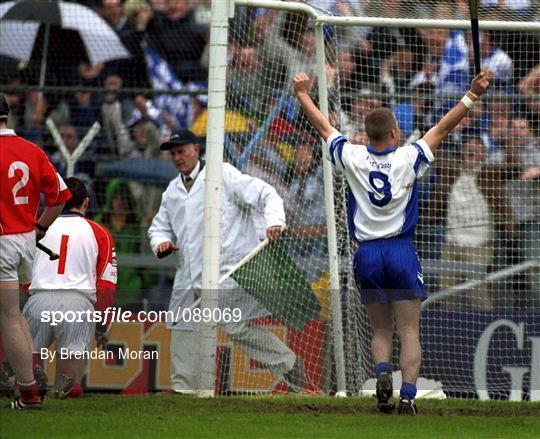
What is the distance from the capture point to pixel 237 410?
30.0ft

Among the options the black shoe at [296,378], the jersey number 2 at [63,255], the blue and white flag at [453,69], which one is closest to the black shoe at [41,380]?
the jersey number 2 at [63,255]

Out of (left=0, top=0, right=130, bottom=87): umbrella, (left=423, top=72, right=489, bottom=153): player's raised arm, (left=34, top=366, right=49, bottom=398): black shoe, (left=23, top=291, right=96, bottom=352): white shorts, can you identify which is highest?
(left=0, top=0, right=130, bottom=87): umbrella

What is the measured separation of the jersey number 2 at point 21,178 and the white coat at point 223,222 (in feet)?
8.76

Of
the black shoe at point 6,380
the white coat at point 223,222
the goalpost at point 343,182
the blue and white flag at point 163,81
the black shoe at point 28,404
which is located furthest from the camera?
the blue and white flag at point 163,81

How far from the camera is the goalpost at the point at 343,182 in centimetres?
1073

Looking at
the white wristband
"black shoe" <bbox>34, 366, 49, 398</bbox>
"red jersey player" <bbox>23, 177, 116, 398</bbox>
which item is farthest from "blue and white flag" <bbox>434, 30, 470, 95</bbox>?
"black shoe" <bbox>34, 366, 49, 398</bbox>

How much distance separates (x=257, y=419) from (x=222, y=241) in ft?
9.55

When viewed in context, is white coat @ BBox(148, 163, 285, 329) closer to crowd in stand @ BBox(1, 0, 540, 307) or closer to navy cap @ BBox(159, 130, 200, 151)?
navy cap @ BBox(159, 130, 200, 151)

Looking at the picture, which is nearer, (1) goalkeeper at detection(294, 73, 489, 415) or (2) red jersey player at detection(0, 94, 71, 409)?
(2) red jersey player at detection(0, 94, 71, 409)

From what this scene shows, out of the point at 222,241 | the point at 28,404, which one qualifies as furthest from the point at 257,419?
the point at 222,241

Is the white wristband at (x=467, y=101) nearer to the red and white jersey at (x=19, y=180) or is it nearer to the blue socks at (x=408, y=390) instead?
the blue socks at (x=408, y=390)

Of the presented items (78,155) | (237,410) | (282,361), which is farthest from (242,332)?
(78,155)

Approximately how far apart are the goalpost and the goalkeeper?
152 centimetres

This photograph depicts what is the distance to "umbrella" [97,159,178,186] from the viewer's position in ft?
49.0
